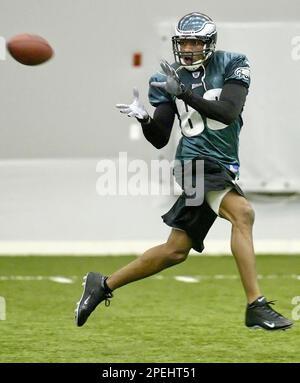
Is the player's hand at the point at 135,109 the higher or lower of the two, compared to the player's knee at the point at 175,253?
higher

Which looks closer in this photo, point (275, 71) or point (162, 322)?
point (162, 322)

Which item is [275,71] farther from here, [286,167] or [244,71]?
[244,71]

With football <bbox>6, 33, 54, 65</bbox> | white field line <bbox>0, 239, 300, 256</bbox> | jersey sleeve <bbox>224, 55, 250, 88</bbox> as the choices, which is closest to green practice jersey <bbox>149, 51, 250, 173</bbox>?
jersey sleeve <bbox>224, 55, 250, 88</bbox>

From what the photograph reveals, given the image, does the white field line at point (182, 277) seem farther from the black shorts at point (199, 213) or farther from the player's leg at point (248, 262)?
the player's leg at point (248, 262)

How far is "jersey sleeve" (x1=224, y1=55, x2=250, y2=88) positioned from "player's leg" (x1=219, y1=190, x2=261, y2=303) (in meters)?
0.52

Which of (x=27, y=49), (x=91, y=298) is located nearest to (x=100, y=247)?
(x=27, y=49)

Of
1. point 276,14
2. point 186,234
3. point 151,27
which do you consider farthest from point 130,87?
point 186,234

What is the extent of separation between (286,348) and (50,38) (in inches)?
222

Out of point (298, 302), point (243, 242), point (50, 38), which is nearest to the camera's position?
point (243, 242)

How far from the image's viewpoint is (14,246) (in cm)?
973

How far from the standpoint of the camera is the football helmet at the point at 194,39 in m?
5.93

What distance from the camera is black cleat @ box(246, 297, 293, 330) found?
5648mm

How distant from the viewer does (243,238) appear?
5.76 metres

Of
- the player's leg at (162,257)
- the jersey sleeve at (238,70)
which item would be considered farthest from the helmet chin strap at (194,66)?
the player's leg at (162,257)
